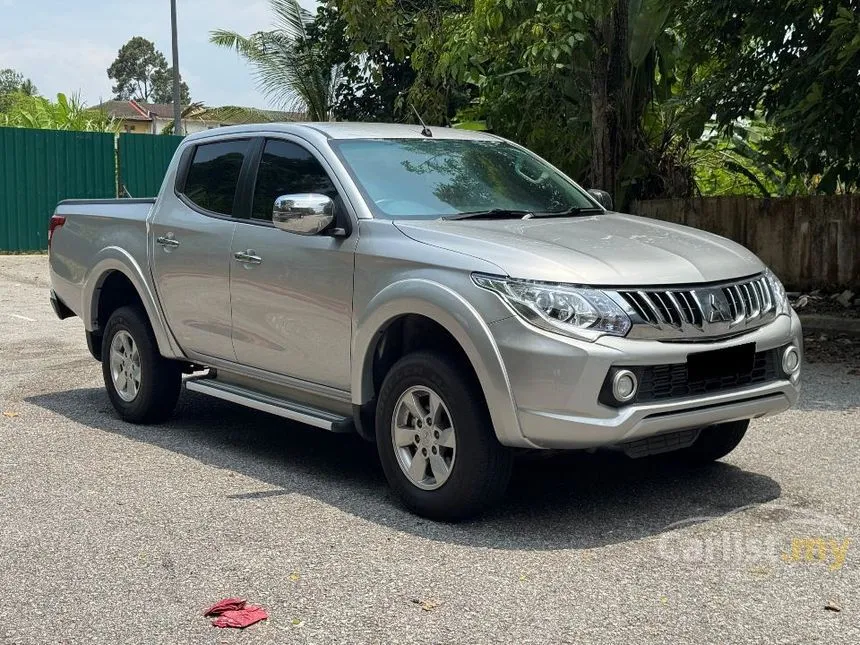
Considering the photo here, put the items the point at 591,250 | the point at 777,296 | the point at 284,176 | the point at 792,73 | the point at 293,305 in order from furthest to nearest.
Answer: the point at 792,73
the point at 284,176
the point at 293,305
the point at 777,296
the point at 591,250

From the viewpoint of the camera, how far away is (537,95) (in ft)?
48.5

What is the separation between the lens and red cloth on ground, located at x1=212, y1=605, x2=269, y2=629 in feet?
13.6

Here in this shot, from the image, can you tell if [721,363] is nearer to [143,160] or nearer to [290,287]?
[290,287]

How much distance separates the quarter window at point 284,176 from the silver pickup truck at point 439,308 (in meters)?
0.01

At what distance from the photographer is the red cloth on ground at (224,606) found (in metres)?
4.25

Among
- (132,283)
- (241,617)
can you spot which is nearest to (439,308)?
(241,617)

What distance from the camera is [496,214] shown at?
606cm

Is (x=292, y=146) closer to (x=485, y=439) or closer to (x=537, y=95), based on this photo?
(x=485, y=439)

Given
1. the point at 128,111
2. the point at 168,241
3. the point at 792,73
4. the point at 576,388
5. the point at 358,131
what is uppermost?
the point at 128,111

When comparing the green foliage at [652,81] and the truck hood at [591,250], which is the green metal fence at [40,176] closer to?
the green foliage at [652,81]

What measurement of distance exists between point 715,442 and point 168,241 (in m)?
3.43

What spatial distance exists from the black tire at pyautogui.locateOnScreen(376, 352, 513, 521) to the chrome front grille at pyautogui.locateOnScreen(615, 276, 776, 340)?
75 centimetres

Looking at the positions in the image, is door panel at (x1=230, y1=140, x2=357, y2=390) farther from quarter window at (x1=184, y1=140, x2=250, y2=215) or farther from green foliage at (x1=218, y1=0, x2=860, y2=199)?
green foliage at (x1=218, y1=0, x2=860, y2=199)

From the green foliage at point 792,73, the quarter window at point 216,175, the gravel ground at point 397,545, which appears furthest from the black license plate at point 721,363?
the green foliage at point 792,73
